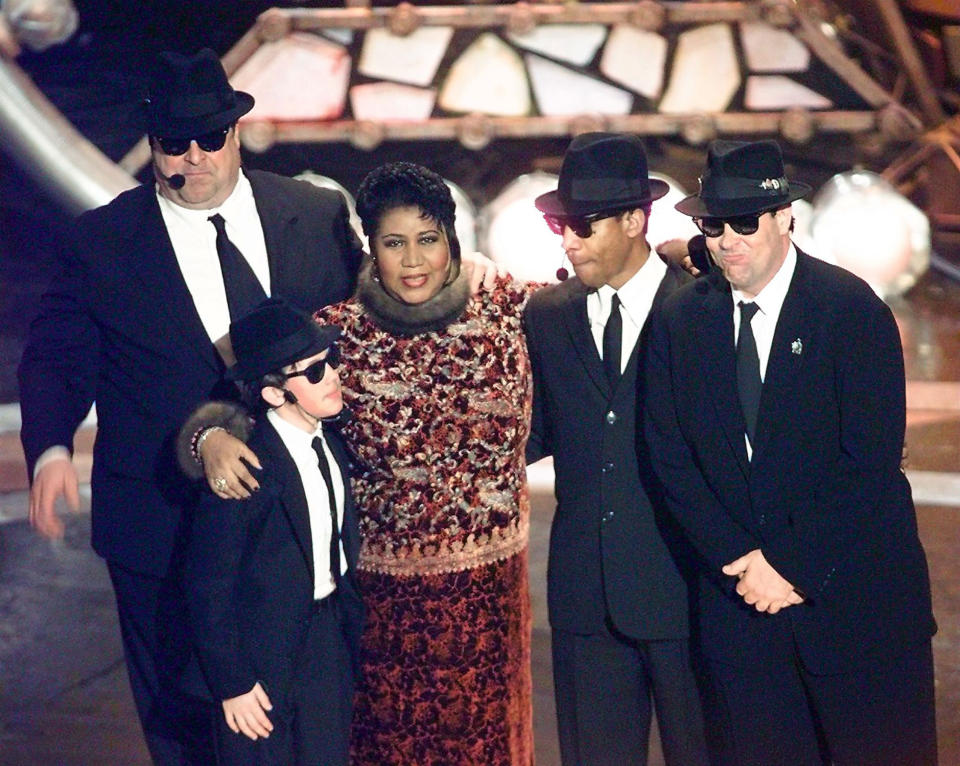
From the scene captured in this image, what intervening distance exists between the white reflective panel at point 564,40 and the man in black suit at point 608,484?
17.8 feet

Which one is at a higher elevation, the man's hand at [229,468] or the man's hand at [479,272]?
the man's hand at [479,272]

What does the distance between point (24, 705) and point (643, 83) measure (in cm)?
547

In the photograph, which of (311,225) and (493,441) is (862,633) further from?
(311,225)

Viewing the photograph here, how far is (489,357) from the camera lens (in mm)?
3520

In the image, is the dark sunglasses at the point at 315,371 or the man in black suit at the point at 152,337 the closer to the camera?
the dark sunglasses at the point at 315,371

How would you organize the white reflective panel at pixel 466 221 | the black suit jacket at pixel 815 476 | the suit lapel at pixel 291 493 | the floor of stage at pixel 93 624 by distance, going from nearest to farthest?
1. the black suit jacket at pixel 815 476
2. the suit lapel at pixel 291 493
3. the floor of stage at pixel 93 624
4. the white reflective panel at pixel 466 221

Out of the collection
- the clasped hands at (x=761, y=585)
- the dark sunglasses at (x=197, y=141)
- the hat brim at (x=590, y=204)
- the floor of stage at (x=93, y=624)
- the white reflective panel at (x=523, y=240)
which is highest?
the white reflective panel at (x=523, y=240)

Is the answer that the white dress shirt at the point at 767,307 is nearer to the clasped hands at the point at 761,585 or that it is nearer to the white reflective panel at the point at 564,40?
the clasped hands at the point at 761,585

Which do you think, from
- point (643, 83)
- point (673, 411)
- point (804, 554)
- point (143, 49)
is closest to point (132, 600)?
point (673, 411)

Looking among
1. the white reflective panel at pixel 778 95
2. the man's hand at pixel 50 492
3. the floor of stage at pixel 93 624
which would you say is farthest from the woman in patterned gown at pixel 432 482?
the white reflective panel at pixel 778 95

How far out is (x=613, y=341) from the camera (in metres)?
3.55

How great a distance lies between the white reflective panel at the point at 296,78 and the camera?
8.99 meters

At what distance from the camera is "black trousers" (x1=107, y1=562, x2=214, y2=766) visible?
12.1ft

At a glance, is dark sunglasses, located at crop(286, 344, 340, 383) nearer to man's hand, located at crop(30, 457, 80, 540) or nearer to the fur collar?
the fur collar
